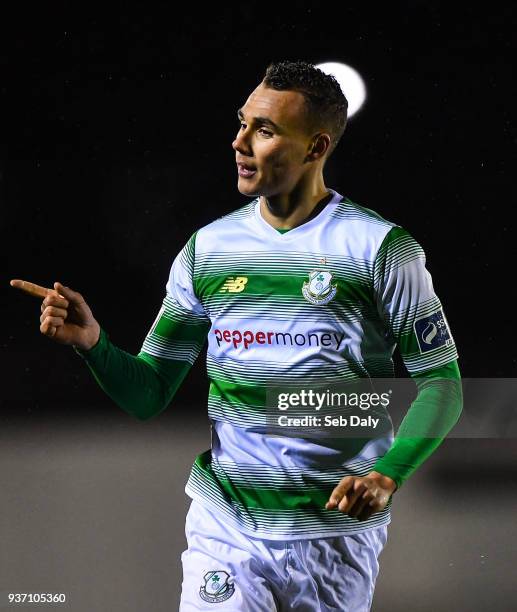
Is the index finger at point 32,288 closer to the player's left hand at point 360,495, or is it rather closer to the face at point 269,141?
the face at point 269,141

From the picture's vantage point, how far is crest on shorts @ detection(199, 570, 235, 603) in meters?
1.95

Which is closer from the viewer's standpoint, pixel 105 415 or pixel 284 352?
pixel 284 352

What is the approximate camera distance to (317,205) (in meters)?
2.13

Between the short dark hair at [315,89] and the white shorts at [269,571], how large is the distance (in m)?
0.74

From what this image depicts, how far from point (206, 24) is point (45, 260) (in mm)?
653

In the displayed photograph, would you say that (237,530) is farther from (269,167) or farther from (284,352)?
(269,167)

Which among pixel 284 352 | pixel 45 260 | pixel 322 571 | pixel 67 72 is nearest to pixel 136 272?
pixel 45 260

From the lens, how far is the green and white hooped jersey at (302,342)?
204 cm

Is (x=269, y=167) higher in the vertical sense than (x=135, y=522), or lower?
higher

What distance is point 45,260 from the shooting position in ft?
8.70

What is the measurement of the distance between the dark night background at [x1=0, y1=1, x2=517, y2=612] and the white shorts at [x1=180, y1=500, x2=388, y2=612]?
21.1 inches

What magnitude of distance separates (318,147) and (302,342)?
38 centimetres

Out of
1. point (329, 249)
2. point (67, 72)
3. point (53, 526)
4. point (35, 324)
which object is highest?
point (67, 72)

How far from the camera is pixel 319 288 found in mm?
2072
